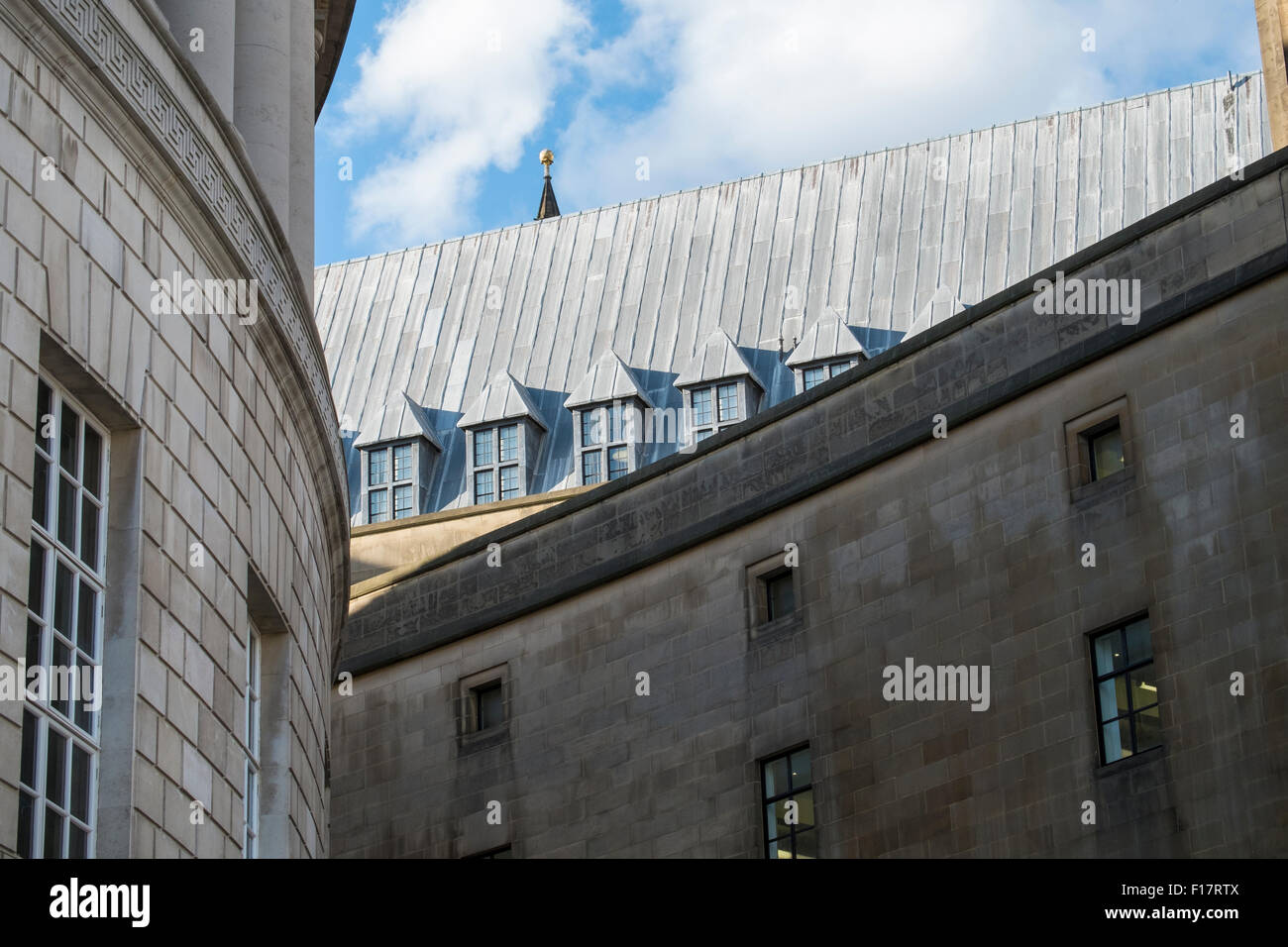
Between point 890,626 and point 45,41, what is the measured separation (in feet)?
60.8

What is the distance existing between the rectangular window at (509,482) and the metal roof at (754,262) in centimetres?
68

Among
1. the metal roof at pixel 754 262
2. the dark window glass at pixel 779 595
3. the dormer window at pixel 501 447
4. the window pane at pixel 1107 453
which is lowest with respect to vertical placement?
the dark window glass at pixel 779 595

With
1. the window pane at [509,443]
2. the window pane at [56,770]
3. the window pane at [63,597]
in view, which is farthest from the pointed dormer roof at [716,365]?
the window pane at [56,770]

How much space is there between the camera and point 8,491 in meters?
15.5

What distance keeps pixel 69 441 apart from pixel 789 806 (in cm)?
1841

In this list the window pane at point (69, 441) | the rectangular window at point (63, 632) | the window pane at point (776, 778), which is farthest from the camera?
the window pane at point (776, 778)

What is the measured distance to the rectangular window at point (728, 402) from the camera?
1970 inches

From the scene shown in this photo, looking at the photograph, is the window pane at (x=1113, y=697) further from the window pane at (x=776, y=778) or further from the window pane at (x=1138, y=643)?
the window pane at (x=776, y=778)

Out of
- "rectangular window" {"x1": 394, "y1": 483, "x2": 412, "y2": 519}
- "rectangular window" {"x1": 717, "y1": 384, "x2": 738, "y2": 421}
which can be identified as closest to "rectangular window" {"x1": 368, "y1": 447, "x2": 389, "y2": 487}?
"rectangular window" {"x1": 394, "y1": 483, "x2": 412, "y2": 519}

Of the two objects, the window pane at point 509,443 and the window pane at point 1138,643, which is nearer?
the window pane at point 1138,643

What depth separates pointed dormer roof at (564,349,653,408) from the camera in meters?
51.0

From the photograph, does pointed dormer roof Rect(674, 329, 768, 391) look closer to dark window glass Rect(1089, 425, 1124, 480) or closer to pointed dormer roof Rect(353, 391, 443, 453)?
pointed dormer roof Rect(353, 391, 443, 453)

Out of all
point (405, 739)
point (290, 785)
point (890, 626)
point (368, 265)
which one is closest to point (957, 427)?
point (890, 626)

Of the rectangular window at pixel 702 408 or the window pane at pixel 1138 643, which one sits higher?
the rectangular window at pixel 702 408
